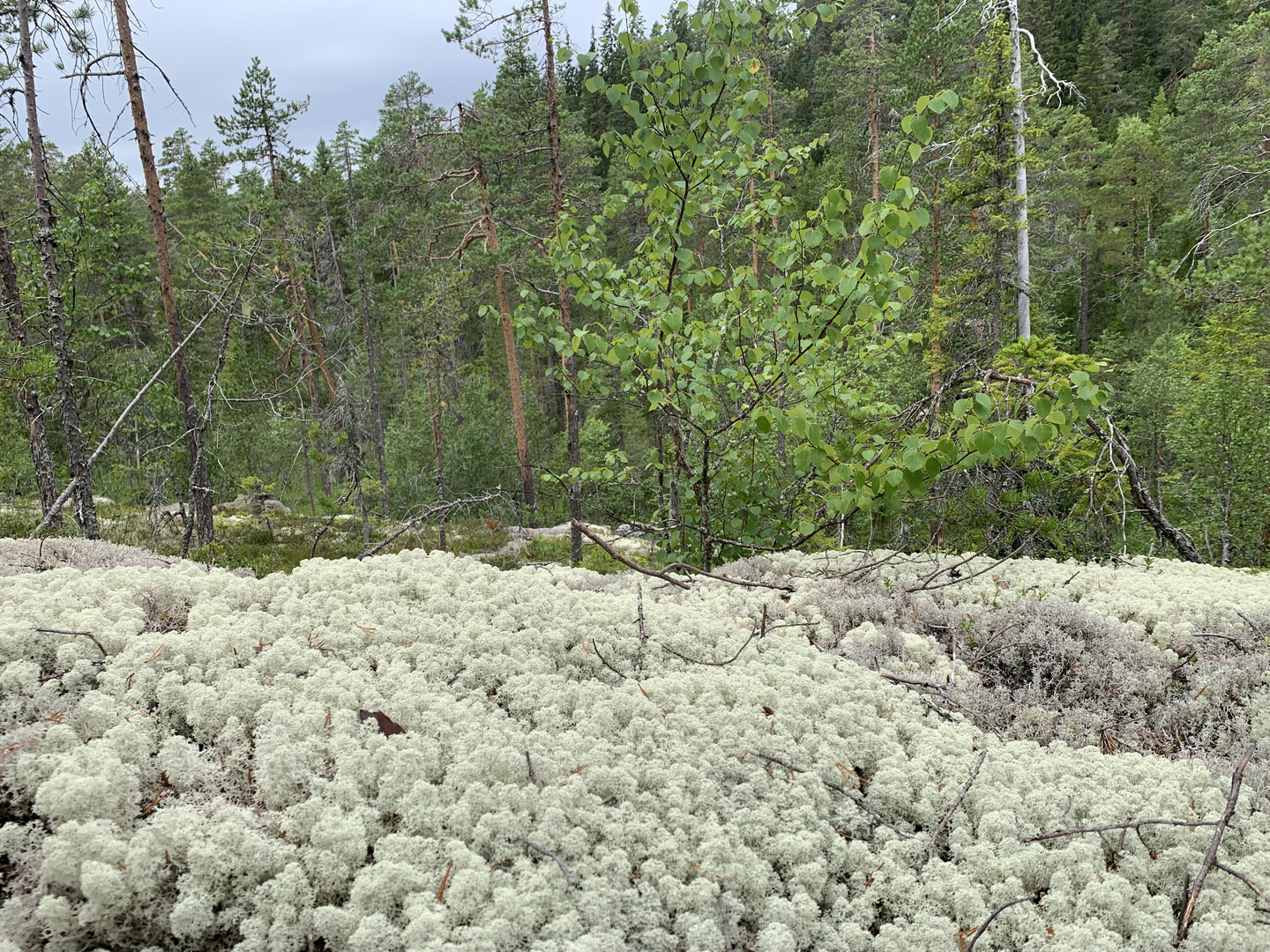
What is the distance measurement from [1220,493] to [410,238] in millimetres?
24170

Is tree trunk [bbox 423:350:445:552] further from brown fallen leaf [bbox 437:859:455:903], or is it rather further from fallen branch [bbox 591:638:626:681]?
brown fallen leaf [bbox 437:859:455:903]

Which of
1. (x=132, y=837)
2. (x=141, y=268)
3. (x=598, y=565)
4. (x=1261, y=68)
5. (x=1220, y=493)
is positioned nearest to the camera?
(x=132, y=837)

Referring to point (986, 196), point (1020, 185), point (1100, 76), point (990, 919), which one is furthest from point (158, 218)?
point (1100, 76)

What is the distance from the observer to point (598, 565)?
1377 centimetres

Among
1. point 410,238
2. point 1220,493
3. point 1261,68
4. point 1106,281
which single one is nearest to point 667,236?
point 1220,493

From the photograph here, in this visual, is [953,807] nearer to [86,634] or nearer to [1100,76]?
[86,634]

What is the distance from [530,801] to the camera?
1.90 meters

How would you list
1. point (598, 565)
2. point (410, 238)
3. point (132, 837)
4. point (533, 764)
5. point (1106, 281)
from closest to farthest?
1. point (132, 837)
2. point (533, 764)
3. point (598, 565)
4. point (410, 238)
5. point (1106, 281)

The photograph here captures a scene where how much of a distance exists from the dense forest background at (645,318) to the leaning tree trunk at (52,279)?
8cm

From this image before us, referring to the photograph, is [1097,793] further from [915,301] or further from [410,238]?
[410,238]

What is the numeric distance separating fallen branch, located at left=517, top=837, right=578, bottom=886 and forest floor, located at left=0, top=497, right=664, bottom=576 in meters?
3.95

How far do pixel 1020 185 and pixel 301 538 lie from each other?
65.7 ft

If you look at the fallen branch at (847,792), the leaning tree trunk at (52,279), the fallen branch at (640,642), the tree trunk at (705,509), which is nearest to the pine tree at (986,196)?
the tree trunk at (705,509)

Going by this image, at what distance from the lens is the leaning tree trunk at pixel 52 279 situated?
7148mm
